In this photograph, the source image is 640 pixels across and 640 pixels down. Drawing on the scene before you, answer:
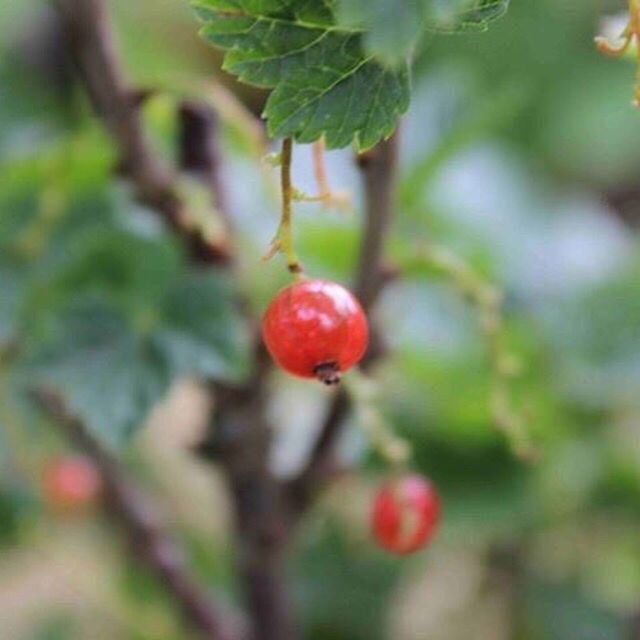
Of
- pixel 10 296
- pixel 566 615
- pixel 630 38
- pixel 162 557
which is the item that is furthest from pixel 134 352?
pixel 566 615

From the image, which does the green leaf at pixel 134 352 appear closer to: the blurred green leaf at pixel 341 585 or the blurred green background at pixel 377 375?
the blurred green background at pixel 377 375

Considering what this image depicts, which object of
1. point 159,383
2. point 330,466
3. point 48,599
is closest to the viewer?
point 159,383

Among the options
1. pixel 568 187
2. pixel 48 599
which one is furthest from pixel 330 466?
pixel 568 187

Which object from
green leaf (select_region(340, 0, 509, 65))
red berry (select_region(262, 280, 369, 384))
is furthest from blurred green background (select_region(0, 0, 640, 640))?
green leaf (select_region(340, 0, 509, 65))

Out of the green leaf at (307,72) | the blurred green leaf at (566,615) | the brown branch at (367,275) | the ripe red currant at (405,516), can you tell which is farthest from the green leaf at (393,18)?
the blurred green leaf at (566,615)

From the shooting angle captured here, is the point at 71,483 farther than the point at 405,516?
Yes

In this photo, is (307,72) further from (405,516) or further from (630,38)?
(405,516)

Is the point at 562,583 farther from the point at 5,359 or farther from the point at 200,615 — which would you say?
the point at 5,359
